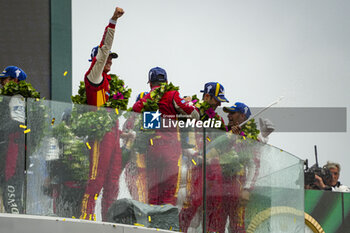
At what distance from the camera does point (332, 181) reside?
43.3 feet

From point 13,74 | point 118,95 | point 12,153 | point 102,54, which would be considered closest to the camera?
point 12,153

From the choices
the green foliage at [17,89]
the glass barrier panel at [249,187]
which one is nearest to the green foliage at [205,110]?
the glass barrier panel at [249,187]

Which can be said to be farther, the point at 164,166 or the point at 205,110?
the point at 205,110

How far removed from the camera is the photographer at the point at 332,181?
42.5ft

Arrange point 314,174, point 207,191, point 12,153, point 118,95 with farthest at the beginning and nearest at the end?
point 314,174 < point 118,95 < point 207,191 < point 12,153

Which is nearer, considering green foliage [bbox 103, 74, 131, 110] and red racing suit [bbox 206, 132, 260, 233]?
red racing suit [bbox 206, 132, 260, 233]

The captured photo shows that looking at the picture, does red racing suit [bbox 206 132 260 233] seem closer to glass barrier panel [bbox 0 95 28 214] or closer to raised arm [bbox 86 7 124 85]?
raised arm [bbox 86 7 124 85]

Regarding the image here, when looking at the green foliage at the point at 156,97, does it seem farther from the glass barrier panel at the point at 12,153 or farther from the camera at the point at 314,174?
the camera at the point at 314,174

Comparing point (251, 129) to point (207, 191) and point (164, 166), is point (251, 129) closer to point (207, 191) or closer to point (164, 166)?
point (207, 191)

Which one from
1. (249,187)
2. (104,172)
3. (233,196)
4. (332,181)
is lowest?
(233,196)

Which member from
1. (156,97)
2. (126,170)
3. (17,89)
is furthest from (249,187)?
(17,89)

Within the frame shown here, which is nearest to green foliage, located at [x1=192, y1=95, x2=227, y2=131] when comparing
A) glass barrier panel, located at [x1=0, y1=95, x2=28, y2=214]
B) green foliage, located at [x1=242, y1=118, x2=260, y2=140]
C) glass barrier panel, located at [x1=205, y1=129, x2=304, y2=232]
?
glass barrier panel, located at [x1=205, y1=129, x2=304, y2=232]

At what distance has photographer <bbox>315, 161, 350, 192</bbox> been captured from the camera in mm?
12969

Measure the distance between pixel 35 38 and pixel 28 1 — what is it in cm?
62
